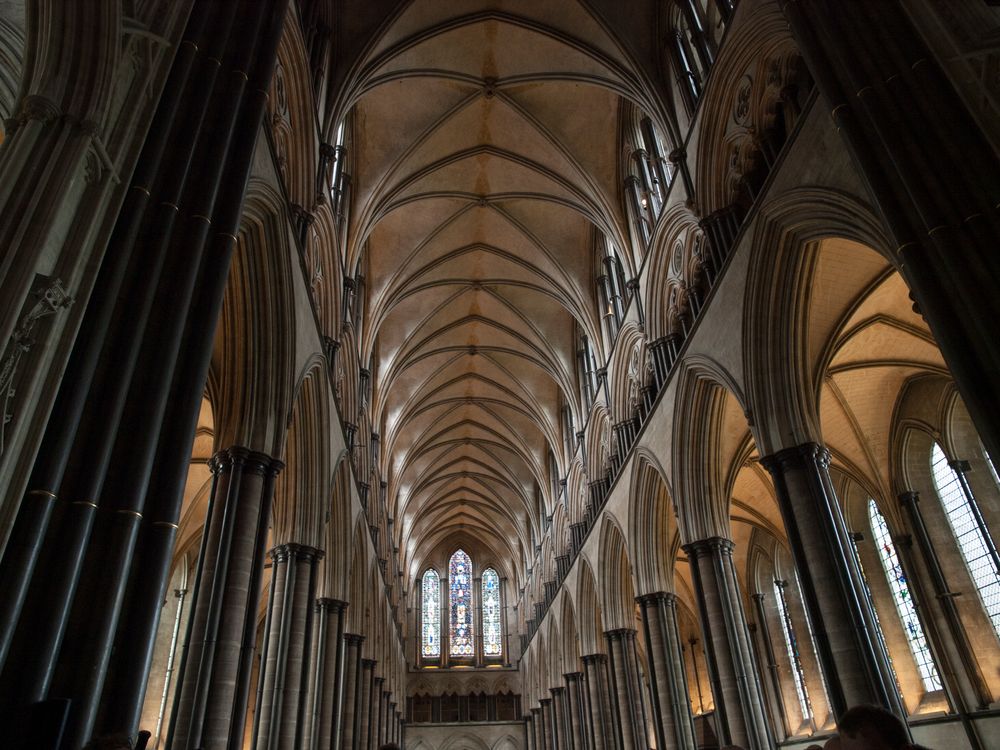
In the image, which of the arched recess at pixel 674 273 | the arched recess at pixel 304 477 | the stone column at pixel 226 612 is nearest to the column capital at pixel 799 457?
the arched recess at pixel 674 273

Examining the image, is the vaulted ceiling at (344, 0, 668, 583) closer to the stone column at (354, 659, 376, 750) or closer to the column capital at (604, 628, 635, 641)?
the column capital at (604, 628, 635, 641)

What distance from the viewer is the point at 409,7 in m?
11.8

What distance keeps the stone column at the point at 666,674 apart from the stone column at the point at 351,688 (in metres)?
6.52

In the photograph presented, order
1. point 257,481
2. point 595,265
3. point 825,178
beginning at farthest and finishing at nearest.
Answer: point 595,265 → point 257,481 → point 825,178

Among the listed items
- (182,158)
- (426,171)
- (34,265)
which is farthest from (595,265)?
(34,265)

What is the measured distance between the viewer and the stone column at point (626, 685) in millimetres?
15648

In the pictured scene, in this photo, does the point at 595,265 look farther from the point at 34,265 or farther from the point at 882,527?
the point at 34,265

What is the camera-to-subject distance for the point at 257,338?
26.8 feet

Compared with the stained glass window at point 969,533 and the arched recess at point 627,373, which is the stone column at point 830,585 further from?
the stained glass window at point 969,533

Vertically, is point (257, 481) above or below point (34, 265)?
above

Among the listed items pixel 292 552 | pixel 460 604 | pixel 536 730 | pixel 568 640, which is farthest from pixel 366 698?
pixel 460 604

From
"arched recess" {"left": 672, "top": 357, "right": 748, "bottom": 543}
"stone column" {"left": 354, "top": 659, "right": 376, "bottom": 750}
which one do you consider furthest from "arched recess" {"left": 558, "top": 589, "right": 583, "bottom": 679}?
"arched recess" {"left": 672, "top": 357, "right": 748, "bottom": 543}

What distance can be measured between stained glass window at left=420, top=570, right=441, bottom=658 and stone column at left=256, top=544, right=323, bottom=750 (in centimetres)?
2412

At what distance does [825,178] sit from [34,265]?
22.8 ft
